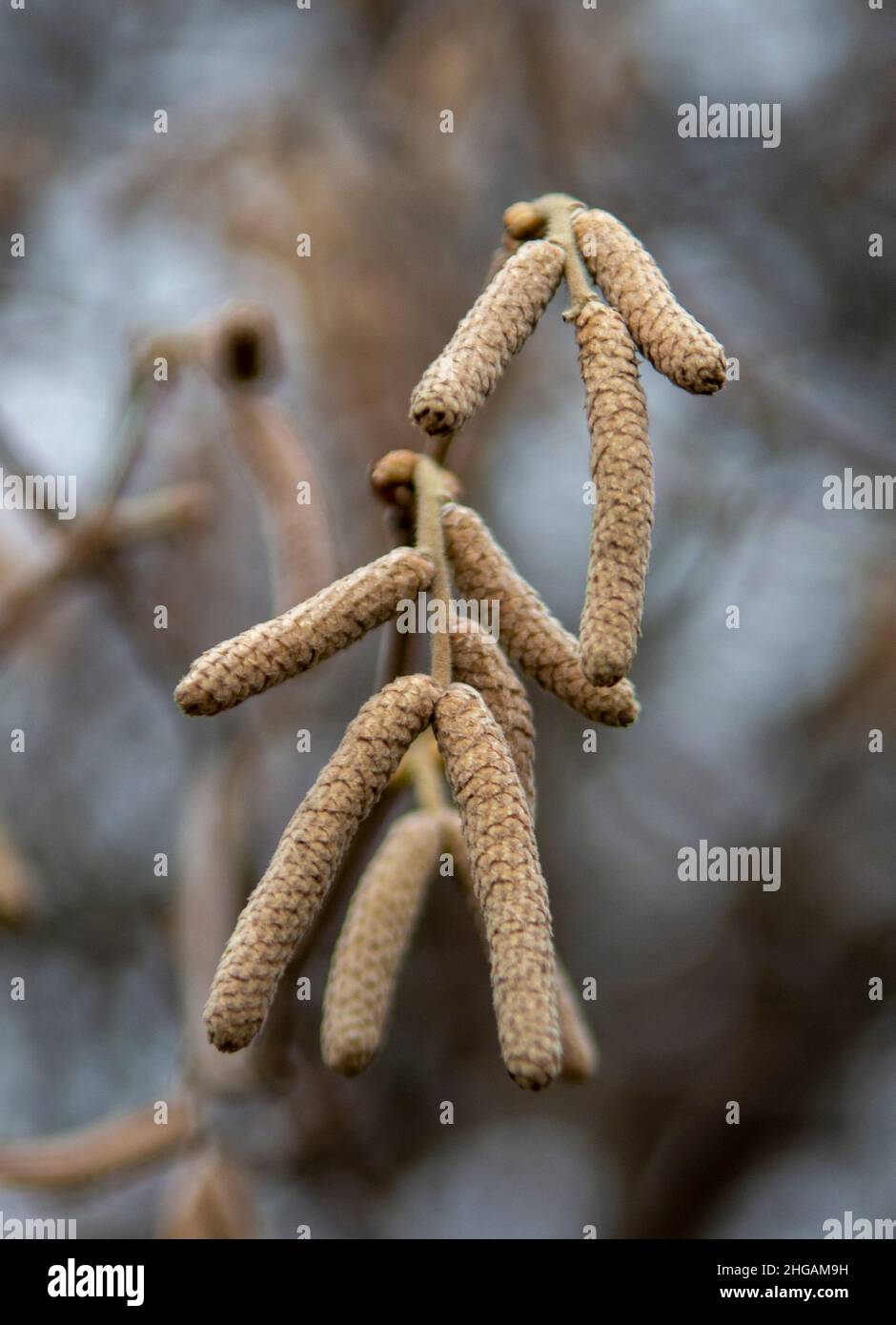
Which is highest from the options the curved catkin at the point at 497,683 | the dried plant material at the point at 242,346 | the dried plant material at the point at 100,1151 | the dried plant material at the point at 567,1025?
the dried plant material at the point at 242,346

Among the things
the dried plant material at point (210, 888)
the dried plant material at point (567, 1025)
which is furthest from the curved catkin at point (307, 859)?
the dried plant material at point (210, 888)

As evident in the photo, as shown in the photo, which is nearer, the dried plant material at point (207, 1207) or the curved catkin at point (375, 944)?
the curved catkin at point (375, 944)

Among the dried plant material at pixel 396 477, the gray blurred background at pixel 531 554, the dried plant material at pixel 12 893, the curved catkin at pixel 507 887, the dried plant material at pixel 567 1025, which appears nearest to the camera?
the curved catkin at pixel 507 887

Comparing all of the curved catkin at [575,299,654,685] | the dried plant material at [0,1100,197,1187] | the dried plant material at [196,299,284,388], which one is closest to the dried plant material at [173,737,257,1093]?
the dried plant material at [0,1100,197,1187]

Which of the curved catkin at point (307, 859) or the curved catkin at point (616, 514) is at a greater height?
the curved catkin at point (616, 514)

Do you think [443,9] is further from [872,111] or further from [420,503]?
[420,503]

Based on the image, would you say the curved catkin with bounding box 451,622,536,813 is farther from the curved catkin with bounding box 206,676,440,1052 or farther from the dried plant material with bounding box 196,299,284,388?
the dried plant material with bounding box 196,299,284,388

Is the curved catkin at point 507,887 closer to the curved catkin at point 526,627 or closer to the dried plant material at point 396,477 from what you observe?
the curved catkin at point 526,627
